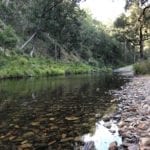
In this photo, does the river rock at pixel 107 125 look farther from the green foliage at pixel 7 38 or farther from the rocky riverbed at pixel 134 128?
the green foliage at pixel 7 38

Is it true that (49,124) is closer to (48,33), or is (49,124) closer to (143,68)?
(143,68)

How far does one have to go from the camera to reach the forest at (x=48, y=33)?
3225 centimetres

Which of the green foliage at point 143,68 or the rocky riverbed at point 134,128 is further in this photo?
the green foliage at point 143,68

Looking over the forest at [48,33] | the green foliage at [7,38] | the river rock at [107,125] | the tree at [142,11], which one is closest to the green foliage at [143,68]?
the forest at [48,33]

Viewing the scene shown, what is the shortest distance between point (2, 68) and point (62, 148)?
82.5 feet

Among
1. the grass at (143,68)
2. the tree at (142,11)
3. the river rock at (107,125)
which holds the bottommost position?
the river rock at (107,125)

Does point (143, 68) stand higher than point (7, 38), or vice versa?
point (7, 38)

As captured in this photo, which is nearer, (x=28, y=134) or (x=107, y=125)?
(x=28, y=134)

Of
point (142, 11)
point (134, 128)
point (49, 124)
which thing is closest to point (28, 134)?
point (49, 124)

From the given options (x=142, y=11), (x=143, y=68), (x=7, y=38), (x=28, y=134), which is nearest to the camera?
(x=28, y=134)

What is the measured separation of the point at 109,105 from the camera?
9.94m

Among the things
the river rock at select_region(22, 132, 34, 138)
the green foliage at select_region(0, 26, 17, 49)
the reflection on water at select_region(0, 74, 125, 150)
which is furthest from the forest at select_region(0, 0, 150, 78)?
the river rock at select_region(22, 132, 34, 138)

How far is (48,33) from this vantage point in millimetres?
53156

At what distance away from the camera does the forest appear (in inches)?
1270
